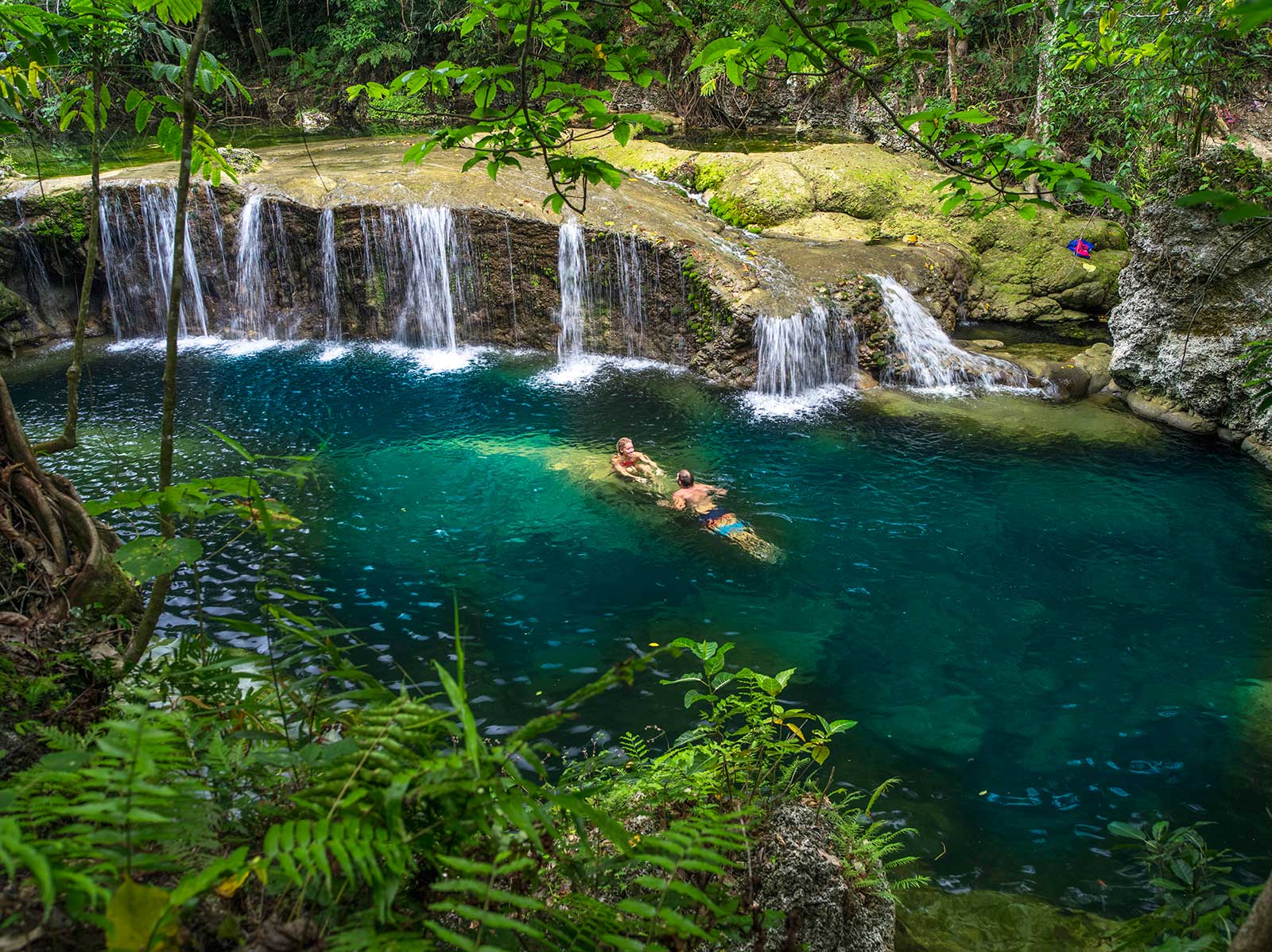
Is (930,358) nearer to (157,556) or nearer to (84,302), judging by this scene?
(84,302)

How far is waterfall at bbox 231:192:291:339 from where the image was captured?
13148 mm

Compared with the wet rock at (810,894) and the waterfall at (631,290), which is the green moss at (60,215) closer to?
the waterfall at (631,290)

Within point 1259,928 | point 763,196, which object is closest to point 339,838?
point 1259,928

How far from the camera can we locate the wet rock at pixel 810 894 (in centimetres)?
223

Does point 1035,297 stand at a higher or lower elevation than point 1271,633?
higher

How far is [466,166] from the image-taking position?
2965 mm

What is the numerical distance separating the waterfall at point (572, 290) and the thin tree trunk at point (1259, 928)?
38.1 ft

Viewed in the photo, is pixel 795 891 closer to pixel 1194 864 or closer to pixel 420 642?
pixel 1194 864

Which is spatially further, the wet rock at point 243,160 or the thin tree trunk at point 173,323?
the wet rock at point 243,160

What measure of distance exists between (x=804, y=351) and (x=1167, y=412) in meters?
4.76

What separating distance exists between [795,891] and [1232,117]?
18.5 meters

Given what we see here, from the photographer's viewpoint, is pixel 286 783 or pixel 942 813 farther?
pixel 942 813

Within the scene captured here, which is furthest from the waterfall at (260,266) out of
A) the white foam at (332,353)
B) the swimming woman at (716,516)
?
the swimming woman at (716,516)

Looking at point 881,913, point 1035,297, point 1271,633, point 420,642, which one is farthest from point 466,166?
point 1035,297
